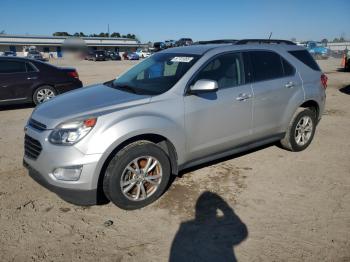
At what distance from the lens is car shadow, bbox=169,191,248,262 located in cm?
292

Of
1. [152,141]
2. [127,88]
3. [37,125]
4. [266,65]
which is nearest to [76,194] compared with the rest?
[37,125]

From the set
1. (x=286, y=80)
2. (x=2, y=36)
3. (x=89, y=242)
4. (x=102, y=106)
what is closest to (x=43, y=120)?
(x=102, y=106)

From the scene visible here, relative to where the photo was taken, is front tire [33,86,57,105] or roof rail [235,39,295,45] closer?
roof rail [235,39,295,45]

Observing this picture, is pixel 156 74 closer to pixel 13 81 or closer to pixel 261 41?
pixel 261 41

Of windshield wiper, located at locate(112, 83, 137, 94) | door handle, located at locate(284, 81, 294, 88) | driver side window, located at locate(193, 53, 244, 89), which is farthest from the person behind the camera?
door handle, located at locate(284, 81, 294, 88)

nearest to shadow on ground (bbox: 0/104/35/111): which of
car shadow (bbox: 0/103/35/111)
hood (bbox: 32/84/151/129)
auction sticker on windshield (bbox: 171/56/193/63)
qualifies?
car shadow (bbox: 0/103/35/111)

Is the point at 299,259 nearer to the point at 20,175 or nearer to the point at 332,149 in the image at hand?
the point at 332,149

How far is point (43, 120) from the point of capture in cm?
355

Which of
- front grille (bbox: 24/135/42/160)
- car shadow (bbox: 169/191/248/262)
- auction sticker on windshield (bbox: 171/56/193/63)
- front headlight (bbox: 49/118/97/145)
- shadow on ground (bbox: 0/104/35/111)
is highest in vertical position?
auction sticker on windshield (bbox: 171/56/193/63)

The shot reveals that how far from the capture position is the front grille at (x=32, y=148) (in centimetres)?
345

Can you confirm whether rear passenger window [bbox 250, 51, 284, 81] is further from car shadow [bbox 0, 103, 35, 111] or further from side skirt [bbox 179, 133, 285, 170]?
car shadow [bbox 0, 103, 35, 111]

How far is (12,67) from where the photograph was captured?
8.79 m

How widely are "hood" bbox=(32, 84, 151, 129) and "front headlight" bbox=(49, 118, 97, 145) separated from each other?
0.09 meters

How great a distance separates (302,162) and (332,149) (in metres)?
0.99
